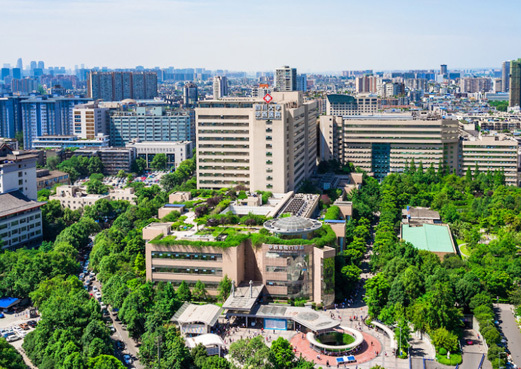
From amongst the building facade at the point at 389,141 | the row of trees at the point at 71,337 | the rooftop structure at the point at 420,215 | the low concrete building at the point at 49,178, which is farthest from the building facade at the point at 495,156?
the row of trees at the point at 71,337

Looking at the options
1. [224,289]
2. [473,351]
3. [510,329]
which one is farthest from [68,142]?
[473,351]

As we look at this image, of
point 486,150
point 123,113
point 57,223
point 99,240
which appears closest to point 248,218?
→ point 99,240

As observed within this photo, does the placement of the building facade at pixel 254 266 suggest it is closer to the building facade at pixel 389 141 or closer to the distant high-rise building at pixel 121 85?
the building facade at pixel 389 141

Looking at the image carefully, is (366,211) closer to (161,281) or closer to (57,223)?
(161,281)

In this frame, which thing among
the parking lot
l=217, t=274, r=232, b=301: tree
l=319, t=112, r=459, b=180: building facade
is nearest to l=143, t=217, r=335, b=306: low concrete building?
l=217, t=274, r=232, b=301: tree

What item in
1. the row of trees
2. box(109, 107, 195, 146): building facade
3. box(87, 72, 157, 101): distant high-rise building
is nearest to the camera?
the row of trees

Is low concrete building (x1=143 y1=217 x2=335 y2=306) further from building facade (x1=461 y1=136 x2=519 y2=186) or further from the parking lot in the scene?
building facade (x1=461 y1=136 x2=519 y2=186)
